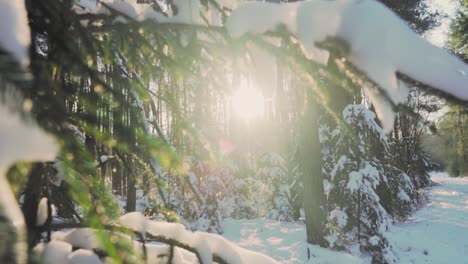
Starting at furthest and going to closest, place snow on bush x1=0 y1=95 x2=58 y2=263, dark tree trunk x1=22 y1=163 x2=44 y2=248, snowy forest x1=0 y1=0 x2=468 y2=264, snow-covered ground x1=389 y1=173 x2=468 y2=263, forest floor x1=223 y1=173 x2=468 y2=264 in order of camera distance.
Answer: snow-covered ground x1=389 y1=173 x2=468 y2=263, forest floor x1=223 y1=173 x2=468 y2=264, dark tree trunk x1=22 y1=163 x2=44 y2=248, snowy forest x1=0 y1=0 x2=468 y2=264, snow on bush x1=0 y1=95 x2=58 y2=263

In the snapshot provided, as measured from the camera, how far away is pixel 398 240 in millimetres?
8812

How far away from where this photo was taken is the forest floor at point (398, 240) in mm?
6480

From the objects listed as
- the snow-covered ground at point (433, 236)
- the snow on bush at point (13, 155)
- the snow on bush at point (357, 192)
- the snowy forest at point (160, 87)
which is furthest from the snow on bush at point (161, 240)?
the snow-covered ground at point (433, 236)

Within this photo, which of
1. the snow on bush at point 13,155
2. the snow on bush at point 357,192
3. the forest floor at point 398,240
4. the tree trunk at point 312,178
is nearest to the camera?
the snow on bush at point 13,155

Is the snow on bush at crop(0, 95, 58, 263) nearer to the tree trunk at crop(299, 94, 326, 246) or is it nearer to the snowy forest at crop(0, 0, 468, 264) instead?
the snowy forest at crop(0, 0, 468, 264)

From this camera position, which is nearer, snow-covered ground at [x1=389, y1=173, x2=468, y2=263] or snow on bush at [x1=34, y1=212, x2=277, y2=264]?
snow on bush at [x1=34, y1=212, x2=277, y2=264]

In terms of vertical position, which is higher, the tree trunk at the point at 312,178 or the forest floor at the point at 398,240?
the tree trunk at the point at 312,178

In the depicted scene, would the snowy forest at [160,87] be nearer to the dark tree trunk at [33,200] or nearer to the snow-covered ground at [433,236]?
the dark tree trunk at [33,200]

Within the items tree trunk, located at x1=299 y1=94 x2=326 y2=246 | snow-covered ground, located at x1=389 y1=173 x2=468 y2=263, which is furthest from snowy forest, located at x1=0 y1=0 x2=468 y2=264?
snow-covered ground, located at x1=389 y1=173 x2=468 y2=263

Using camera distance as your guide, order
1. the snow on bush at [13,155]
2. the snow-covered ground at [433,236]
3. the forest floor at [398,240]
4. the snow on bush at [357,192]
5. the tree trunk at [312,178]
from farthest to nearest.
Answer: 1. the snow-covered ground at [433,236]
2. the snow on bush at [357,192]
3. the tree trunk at [312,178]
4. the forest floor at [398,240]
5. the snow on bush at [13,155]

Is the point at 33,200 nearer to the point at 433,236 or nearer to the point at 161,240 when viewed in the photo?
the point at 161,240

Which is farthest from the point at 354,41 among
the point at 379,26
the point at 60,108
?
the point at 60,108

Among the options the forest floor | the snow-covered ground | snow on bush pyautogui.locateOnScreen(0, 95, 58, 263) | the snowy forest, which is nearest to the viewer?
snow on bush pyautogui.locateOnScreen(0, 95, 58, 263)

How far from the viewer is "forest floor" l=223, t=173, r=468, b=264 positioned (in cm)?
648
